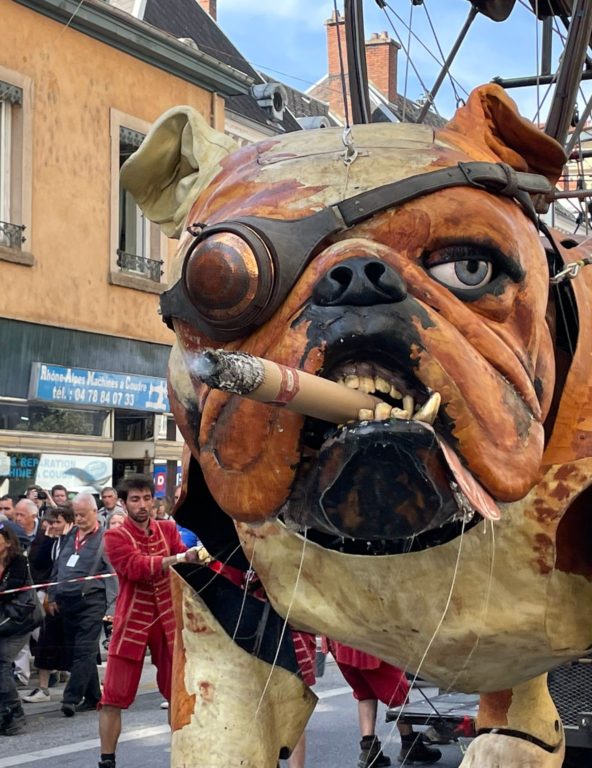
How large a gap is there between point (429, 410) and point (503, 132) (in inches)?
35.6

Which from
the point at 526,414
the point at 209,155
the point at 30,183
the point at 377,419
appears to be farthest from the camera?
the point at 30,183

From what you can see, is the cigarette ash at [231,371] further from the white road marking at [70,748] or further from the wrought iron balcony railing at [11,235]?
the wrought iron balcony railing at [11,235]

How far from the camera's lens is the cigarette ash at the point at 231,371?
2.26 m

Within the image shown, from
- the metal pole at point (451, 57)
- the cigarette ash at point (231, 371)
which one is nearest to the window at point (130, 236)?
the metal pole at point (451, 57)

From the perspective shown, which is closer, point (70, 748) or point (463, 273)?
point (463, 273)

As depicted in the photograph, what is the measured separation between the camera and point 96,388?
16562 millimetres

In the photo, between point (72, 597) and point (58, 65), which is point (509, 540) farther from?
point (58, 65)

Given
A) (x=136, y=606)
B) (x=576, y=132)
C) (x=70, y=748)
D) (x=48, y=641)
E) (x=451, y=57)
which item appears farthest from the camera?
(x=48, y=641)

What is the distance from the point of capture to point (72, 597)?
981 centimetres

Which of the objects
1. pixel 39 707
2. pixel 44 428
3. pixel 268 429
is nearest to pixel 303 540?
pixel 268 429

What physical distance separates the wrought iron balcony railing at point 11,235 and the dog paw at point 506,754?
12.5m

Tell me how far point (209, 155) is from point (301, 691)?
56.3 inches

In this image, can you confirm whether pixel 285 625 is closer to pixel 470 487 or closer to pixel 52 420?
pixel 470 487

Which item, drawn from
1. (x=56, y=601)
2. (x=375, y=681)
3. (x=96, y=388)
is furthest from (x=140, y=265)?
Answer: (x=375, y=681)
